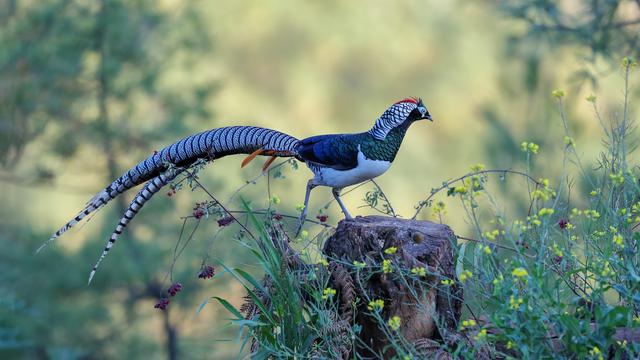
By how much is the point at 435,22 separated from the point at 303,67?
3577 millimetres

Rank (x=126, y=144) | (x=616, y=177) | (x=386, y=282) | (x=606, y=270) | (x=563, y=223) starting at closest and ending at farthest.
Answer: (x=606, y=270)
(x=616, y=177)
(x=563, y=223)
(x=386, y=282)
(x=126, y=144)

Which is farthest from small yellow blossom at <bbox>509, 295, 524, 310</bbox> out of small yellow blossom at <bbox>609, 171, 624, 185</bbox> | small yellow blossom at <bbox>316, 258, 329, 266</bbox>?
small yellow blossom at <bbox>316, 258, 329, 266</bbox>

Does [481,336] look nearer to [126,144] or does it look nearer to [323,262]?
[323,262]

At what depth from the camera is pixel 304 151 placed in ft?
17.9

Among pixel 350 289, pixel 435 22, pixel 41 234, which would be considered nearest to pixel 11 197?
pixel 41 234

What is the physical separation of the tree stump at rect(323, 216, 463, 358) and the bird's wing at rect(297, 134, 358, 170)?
1.29 ft

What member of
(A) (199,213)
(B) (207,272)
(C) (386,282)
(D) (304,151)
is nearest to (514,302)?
(C) (386,282)

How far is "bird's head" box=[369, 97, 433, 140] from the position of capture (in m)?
5.40

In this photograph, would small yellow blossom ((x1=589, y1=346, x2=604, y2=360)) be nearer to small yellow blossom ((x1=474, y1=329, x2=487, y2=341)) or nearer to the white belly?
small yellow blossom ((x1=474, y1=329, x2=487, y2=341))

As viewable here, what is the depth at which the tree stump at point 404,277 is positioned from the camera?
4.92 metres

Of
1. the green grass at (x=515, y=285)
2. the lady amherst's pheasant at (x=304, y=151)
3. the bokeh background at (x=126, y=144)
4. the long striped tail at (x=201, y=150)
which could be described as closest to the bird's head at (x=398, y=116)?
the lady amherst's pheasant at (x=304, y=151)

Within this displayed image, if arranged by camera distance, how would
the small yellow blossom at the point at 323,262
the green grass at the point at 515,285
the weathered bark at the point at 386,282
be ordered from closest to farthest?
the green grass at the point at 515,285, the small yellow blossom at the point at 323,262, the weathered bark at the point at 386,282

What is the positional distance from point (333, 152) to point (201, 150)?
71 cm

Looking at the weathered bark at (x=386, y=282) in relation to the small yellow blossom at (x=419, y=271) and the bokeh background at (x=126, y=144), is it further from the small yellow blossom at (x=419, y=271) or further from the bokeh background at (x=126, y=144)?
the bokeh background at (x=126, y=144)
